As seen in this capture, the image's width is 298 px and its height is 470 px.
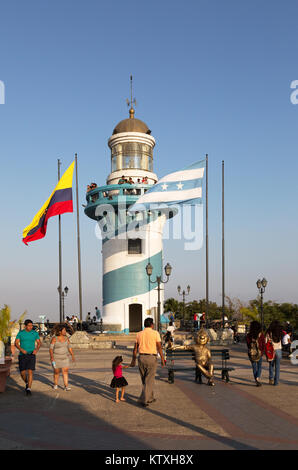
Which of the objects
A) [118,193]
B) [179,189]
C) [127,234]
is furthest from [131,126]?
[179,189]

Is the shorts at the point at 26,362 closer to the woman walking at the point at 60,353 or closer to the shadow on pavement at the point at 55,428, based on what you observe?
the woman walking at the point at 60,353

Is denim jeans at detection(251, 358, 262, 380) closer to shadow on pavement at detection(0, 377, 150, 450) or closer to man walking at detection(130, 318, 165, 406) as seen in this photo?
man walking at detection(130, 318, 165, 406)

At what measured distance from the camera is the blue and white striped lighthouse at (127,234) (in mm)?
31891

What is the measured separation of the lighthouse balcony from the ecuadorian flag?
33.3 feet

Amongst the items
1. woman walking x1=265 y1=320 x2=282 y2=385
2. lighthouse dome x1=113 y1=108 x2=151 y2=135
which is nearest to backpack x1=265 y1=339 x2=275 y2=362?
woman walking x1=265 y1=320 x2=282 y2=385

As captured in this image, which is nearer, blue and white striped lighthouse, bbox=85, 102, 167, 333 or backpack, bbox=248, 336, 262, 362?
backpack, bbox=248, 336, 262, 362

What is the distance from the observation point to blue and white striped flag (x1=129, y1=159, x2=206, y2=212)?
66.8 ft

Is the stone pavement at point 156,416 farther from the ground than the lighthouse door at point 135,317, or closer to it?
farther from the ground

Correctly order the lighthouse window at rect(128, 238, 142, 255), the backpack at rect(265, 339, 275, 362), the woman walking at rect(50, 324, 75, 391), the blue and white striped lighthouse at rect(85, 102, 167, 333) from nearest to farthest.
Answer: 1. the woman walking at rect(50, 324, 75, 391)
2. the backpack at rect(265, 339, 275, 362)
3. the blue and white striped lighthouse at rect(85, 102, 167, 333)
4. the lighthouse window at rect(128, 238, 142, 255)

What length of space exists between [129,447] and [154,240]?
27013mm

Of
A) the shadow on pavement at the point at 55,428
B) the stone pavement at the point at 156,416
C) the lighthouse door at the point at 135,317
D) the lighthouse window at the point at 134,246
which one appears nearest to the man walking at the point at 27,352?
the stone pavement at the point at 156,416

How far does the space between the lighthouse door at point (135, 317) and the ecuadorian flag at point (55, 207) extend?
12.7 meters

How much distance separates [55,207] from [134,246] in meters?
13.2
